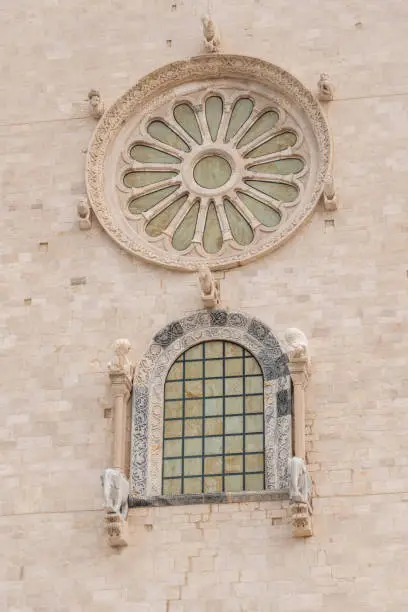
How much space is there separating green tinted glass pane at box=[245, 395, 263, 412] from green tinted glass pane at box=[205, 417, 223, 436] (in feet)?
1.51

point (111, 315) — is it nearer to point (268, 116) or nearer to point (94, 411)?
point (94, 411)

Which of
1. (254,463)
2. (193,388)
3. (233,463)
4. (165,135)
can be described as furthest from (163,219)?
(254,463)

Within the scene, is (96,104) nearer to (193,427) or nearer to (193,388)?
(193,388)

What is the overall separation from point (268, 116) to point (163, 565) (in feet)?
25.7

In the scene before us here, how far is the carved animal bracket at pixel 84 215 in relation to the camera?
93.4 feet

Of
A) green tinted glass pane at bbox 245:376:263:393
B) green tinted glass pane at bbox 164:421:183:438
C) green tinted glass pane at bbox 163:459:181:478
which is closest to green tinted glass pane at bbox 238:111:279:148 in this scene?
green tinted glass pane at bbox 245:376:263:393

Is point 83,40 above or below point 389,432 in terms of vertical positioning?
above

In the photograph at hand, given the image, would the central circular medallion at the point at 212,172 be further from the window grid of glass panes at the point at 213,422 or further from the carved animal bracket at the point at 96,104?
the window grid of glass panes at the point at 213,422

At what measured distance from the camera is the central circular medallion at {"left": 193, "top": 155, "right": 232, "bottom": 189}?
28859mm

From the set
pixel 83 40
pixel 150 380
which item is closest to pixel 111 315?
pixel 150 380

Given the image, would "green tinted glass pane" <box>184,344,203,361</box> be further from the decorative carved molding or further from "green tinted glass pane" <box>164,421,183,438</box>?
"green tinted glass pane" <box>164,421,183,438</box>

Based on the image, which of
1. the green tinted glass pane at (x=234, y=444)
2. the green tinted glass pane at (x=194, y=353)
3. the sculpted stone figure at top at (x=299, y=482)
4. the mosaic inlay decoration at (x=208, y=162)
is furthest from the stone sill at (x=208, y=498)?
the mosaic inlay decoration at (x=208, y=162)

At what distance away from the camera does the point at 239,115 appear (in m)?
29.3

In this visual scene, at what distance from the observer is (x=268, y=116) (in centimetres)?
2927
